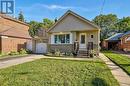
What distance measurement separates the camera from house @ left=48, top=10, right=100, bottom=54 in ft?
72.9

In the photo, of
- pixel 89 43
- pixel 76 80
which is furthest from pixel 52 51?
pixel 76 80

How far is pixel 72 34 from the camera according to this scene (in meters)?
23.4

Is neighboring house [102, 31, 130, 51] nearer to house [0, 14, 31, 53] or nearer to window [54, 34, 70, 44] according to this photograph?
window [54, 34, 70, 44]

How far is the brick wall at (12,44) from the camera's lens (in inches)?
902

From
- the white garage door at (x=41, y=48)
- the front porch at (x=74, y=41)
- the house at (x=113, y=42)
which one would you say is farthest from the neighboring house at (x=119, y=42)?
the white garage door at (x=41, y=48)

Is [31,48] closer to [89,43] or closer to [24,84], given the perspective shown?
[89,43]

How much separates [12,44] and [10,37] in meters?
1.13

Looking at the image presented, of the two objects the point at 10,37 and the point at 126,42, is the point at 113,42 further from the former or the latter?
the point at 10,37

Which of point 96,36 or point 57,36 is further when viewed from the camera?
point 57,36

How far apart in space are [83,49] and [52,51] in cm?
452

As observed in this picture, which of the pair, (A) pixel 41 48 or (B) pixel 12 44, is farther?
(A) pixel 41 48

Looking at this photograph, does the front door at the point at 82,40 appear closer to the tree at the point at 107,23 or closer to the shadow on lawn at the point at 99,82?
the shadow on lawn at the point at 99,82

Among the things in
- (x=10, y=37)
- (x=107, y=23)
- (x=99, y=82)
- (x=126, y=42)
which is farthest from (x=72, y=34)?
(x=107, y=23)

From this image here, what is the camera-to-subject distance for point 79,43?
23531 millimetres
